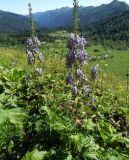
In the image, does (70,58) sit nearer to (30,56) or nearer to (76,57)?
(76,57)

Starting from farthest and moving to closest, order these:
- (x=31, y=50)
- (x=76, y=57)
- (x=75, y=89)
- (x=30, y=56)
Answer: (x=31, y=50)
(x=30, y=56)
(x=75, y=89)
(x=76, y=57)

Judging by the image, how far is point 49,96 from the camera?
8.30 m

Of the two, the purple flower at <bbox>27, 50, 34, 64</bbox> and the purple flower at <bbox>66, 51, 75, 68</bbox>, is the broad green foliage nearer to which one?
Result: the purple flower at <bbox>66, 51, 75, 68</bbox>

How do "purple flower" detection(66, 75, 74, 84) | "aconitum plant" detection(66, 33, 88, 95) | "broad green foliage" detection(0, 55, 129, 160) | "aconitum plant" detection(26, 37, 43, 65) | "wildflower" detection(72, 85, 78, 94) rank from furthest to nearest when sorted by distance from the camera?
1. "aconitum plant" detection(26, 37, 43, 65)
2. "purple flower" detection(66, 75, 74, 84)
3. "wildflower" detection(72, 85, 78, 94)
4. "aconitum plant" detection(66, 33, 88, 95)
5. "broad green foliage" detection(0, 55, 129, 160)

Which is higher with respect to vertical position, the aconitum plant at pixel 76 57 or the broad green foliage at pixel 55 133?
the aconitum plant at pixel 76 57

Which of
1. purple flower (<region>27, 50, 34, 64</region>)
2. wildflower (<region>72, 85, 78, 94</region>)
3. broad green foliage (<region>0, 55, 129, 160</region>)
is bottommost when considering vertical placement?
broad green foliage (<region>0, 55, 129, 160</region>)

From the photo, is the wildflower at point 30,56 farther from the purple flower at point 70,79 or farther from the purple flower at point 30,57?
the purple flower at point 70,79

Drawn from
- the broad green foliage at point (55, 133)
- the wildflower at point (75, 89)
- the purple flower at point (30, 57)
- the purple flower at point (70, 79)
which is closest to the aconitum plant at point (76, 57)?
the wildflower at point (75, 89)

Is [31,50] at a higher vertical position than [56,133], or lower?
higher

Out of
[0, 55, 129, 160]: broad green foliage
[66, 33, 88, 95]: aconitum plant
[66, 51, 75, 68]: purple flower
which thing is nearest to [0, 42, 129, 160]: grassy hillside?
[0, 55, 129, 160]: broad green foliage

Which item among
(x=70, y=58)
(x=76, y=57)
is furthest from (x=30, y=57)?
(x=76, y=57)

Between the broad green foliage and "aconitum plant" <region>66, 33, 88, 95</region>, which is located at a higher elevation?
"aconitum plant" <region>66, 33, 88, 95</region>

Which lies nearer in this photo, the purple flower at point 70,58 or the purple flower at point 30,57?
the purple flower at point 70,58

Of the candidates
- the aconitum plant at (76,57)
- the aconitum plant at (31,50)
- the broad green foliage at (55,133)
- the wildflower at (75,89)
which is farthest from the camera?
the aconitum plant at (31,50)
